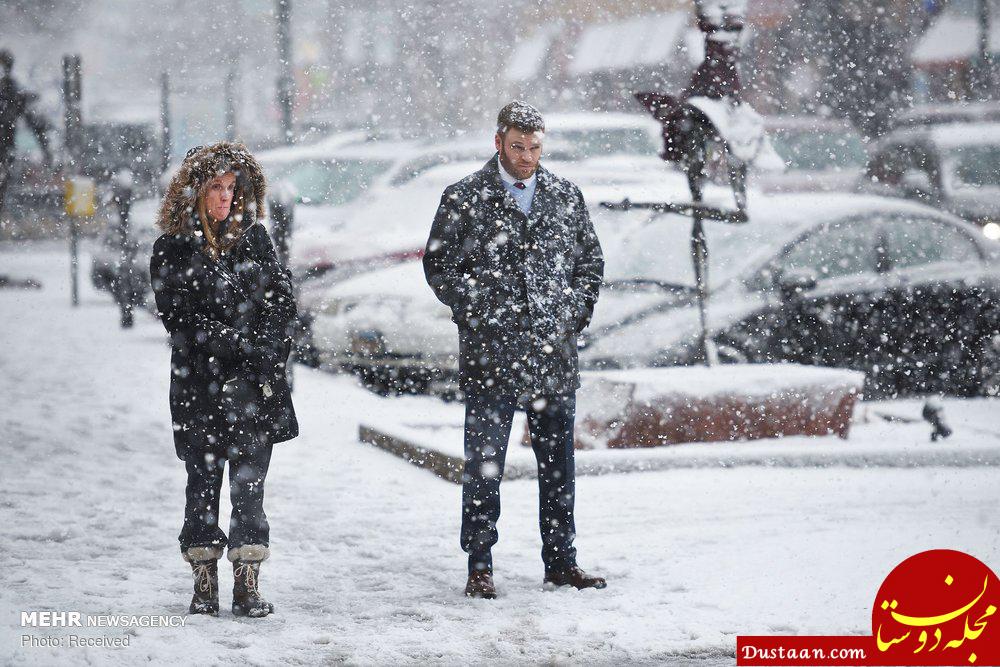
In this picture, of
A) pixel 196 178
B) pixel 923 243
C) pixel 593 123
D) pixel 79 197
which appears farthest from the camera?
pixel 593 123

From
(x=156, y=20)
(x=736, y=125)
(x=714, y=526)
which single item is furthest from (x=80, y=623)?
(x=156, y=20)

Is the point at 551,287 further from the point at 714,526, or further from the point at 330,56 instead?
the point at 330,56

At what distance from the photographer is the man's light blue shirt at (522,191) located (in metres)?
5.41

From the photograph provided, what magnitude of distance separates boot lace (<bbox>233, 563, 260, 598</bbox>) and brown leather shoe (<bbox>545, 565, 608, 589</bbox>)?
110cm

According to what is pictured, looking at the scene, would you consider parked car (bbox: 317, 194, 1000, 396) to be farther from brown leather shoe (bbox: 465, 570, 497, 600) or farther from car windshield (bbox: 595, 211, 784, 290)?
brown leather shoe (bbox: 465, 570, 497, 600)

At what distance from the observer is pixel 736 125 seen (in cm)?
872

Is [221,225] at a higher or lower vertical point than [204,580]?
higher

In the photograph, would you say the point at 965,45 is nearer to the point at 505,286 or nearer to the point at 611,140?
the point at 611,140

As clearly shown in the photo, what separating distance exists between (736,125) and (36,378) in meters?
5.71

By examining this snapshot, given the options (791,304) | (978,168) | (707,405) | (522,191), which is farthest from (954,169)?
(522,191)

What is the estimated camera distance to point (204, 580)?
16.6ft

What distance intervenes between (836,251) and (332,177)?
25.1 feet

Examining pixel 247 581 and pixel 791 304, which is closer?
pixel 247 581

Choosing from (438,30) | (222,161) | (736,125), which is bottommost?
(222,161)
